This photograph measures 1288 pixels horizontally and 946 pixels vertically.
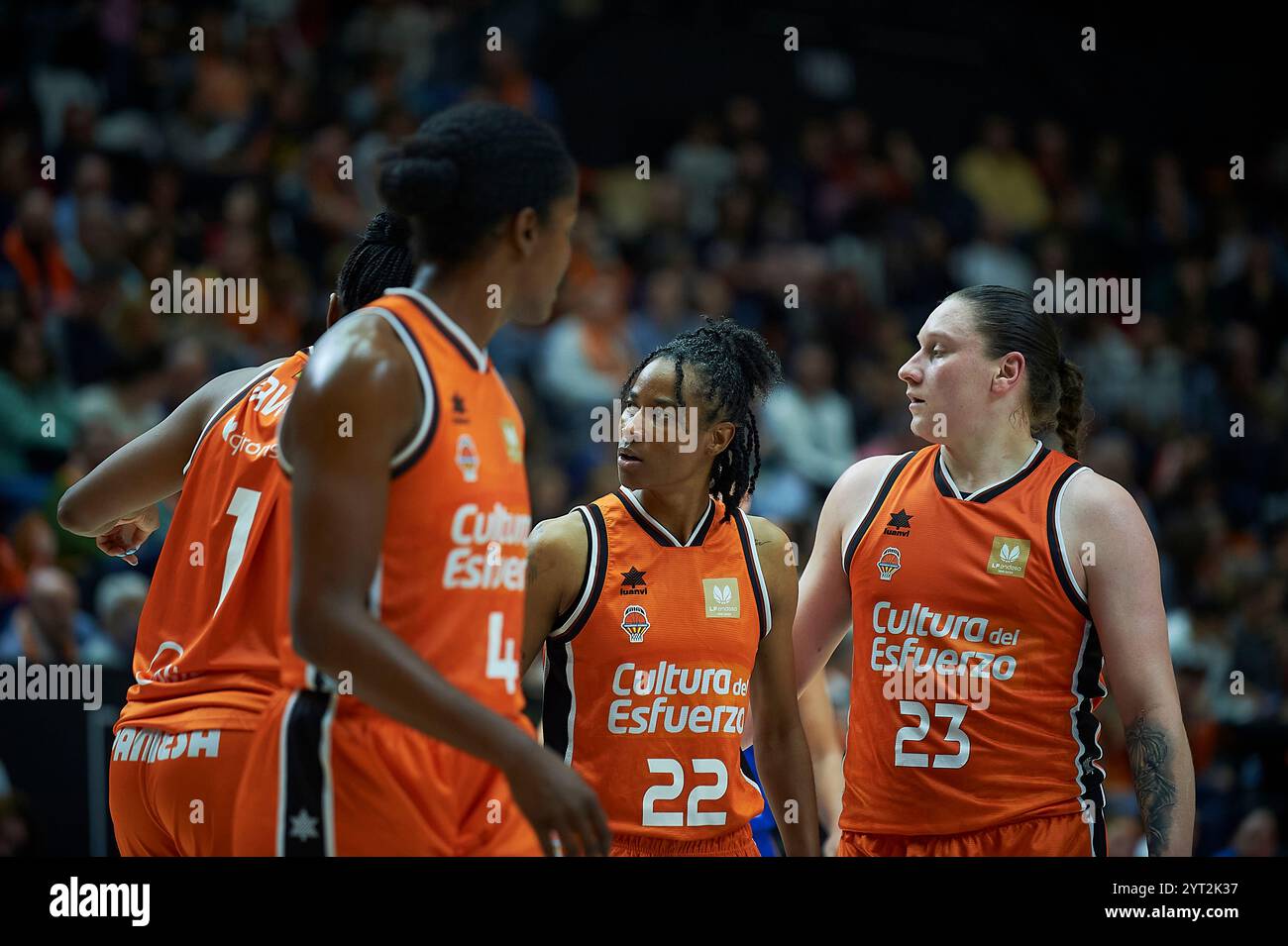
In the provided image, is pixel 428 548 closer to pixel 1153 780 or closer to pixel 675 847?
pixel 675 847

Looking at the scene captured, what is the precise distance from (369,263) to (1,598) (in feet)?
13.1

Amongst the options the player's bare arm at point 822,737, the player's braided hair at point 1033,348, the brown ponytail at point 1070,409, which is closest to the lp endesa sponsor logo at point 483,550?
the player's braided hair at point 1033,348

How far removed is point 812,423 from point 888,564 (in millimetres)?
5731

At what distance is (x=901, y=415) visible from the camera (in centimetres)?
967

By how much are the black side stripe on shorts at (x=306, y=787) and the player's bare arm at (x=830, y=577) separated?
174 cm

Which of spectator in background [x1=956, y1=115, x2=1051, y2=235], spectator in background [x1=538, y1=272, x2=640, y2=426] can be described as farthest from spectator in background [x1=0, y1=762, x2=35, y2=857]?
spectator in background [x1=956, y1=115, x2=1051, y2=235]

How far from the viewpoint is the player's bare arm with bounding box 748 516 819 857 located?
374 cm

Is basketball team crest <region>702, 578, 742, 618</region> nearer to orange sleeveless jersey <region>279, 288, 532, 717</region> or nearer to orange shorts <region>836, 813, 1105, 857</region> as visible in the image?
orange shorts <region>836, 813, 1105, 857</region>

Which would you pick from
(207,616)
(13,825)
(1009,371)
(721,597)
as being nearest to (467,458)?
(207,616)

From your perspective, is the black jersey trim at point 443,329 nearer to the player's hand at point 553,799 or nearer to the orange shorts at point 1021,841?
the player's hand at point 553,799

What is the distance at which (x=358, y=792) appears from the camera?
7.89 ft
